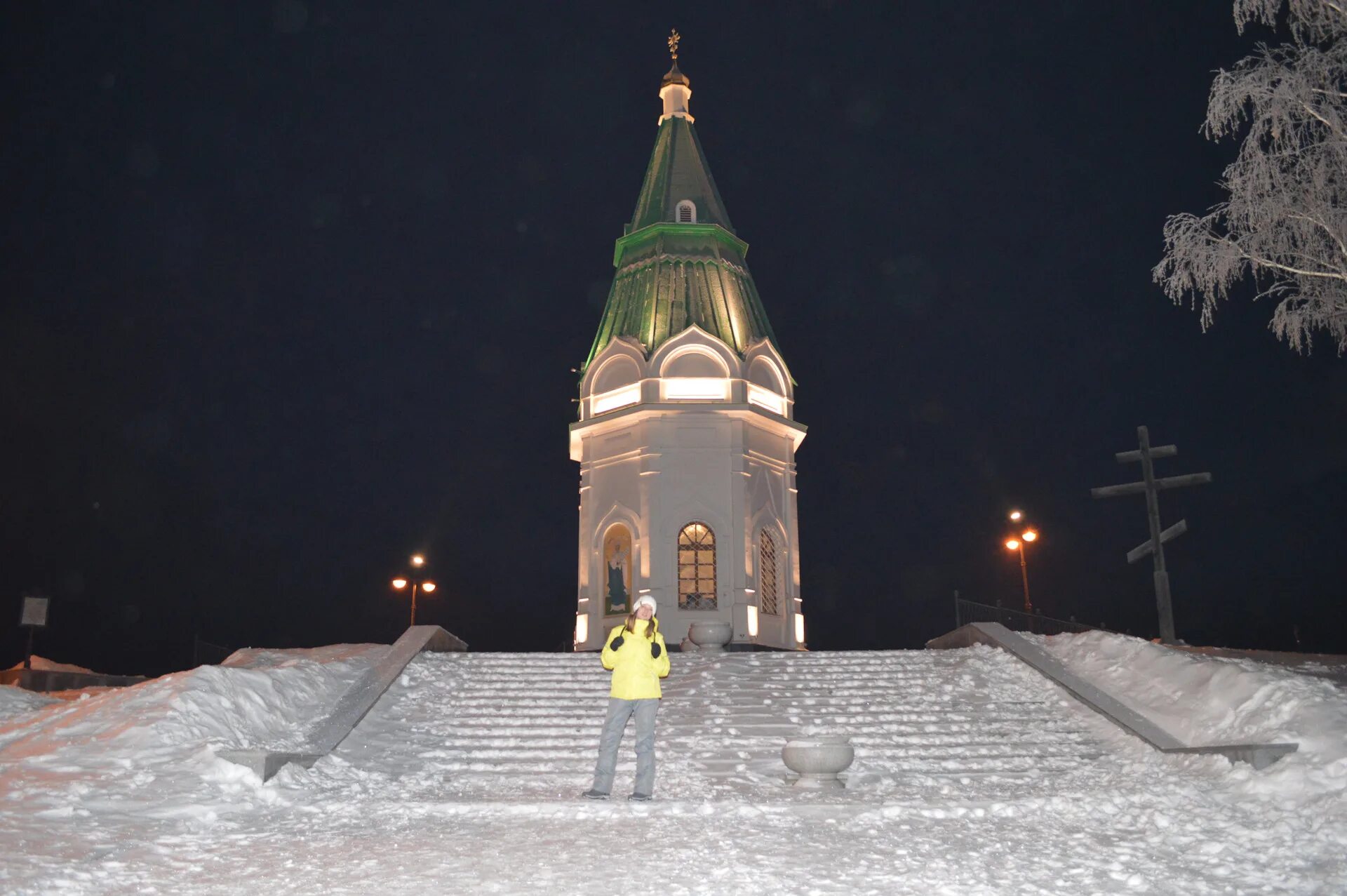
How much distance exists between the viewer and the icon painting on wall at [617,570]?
28391 millimetres

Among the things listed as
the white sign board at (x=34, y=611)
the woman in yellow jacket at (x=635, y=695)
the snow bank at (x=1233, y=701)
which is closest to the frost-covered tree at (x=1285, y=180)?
the snow bank at (x=1233, y=701)

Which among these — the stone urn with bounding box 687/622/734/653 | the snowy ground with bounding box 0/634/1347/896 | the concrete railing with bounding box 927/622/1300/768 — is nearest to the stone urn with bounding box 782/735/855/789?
the snowy ground with bounding box 0/634/1347/896

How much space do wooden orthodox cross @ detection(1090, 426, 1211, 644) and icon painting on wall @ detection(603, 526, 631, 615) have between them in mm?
11260

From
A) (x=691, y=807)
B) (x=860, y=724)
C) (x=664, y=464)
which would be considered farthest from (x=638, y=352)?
(x=691, y=807)

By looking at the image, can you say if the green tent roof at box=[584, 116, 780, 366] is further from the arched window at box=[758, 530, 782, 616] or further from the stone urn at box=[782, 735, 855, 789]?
the stone urn at box=[782, 735, 855, 789]

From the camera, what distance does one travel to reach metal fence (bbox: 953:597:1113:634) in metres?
21.1

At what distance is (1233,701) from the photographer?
511 inches

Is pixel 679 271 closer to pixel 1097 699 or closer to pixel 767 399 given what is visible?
pixel 767 399

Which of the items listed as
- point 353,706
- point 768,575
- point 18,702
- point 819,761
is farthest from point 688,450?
point 819,761

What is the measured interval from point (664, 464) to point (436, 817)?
1848cm

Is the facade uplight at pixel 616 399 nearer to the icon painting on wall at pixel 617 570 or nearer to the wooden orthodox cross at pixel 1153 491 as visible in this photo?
the icon painting on wall at pixel 617 570

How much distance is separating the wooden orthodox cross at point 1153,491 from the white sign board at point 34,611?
814 inches

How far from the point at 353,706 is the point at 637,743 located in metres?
5.13

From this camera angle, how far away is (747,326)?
1189 inches
